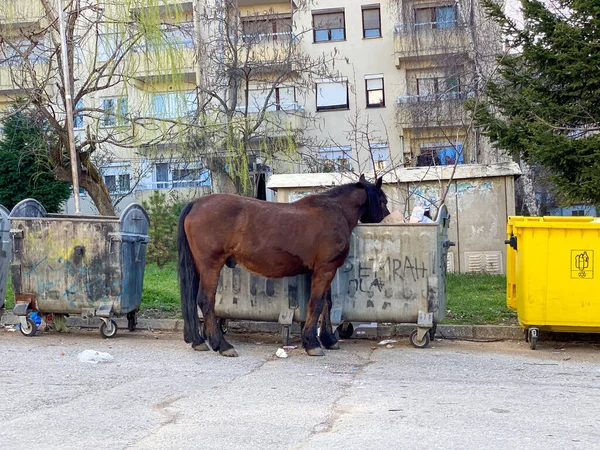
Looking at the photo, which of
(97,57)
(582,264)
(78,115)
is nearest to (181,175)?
(78,115)

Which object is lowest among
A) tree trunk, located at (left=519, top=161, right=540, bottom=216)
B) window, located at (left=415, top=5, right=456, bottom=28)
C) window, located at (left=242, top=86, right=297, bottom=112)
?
tree trunk, located at (left=519, top=161, right=540, bottom=216)

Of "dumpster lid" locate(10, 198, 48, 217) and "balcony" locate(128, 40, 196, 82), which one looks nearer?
"dumpster lid" locate(10, 198, 48, 217)

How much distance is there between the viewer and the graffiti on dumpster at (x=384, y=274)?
384 inches

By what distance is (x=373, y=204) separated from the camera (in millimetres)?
10031

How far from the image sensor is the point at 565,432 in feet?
17.6

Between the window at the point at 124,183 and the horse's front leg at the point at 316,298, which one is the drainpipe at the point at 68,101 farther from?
the window at the point at 124,183

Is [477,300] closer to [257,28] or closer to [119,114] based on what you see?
[119,114]

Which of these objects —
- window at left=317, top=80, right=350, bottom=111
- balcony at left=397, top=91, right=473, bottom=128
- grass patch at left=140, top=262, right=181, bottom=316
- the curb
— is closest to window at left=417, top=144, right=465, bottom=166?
balcony at left=397, top=91, right=473, bottom=128

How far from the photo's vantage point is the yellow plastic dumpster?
9266mm

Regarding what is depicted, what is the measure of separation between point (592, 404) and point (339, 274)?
403 centimetres

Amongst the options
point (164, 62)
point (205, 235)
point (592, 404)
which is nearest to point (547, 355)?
point (592, 404)

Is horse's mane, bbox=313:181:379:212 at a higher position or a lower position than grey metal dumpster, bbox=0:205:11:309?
higher

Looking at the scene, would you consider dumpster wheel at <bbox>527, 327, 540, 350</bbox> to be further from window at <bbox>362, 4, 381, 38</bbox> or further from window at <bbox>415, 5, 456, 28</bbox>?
window at <bbox>362, 4, 381, 38</bbox>

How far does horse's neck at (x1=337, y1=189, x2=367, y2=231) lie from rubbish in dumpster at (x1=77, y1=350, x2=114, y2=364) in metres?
A: 3.09
